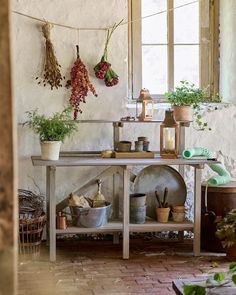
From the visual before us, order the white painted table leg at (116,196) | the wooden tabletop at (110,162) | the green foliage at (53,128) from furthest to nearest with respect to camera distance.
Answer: the white painted table leg at (116,196), the green foliage at (53,128), the wooden tabletop at (110,162)

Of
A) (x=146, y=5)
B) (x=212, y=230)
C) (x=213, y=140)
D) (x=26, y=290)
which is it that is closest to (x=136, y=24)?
(x=146, y=5)

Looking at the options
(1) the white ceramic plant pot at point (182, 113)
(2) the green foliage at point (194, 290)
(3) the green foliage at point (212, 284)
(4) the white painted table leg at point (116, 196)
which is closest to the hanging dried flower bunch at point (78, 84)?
(4) the white painted table leg at point (116, 196)

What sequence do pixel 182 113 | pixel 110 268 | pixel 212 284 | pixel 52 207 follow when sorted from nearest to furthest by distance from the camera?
1. pixel 212 284
2. pixel 110 268
3. pixel 52 207
4. pixel 182 113

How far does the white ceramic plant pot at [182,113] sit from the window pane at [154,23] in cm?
91

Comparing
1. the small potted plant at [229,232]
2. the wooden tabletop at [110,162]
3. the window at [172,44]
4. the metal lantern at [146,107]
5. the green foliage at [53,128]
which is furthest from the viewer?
the window at [172,44]

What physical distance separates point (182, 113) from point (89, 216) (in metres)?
1.11

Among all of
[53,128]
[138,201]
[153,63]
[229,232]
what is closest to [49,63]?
[53,128]

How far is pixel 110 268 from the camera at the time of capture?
394 cm

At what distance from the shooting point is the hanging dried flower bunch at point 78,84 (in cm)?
448

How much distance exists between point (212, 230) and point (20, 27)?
234 centimetres

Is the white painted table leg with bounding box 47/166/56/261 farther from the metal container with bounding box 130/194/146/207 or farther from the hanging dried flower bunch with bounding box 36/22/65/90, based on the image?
the hanging dried flower bunch with bounding box 36/22/65/90

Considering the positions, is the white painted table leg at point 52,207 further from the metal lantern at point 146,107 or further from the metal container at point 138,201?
the metal lantern at point 146,107

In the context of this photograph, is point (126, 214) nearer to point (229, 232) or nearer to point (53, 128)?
point (53, 128)

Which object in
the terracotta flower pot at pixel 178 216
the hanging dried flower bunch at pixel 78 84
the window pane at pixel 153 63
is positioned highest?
the window pane at pixel 153 63
